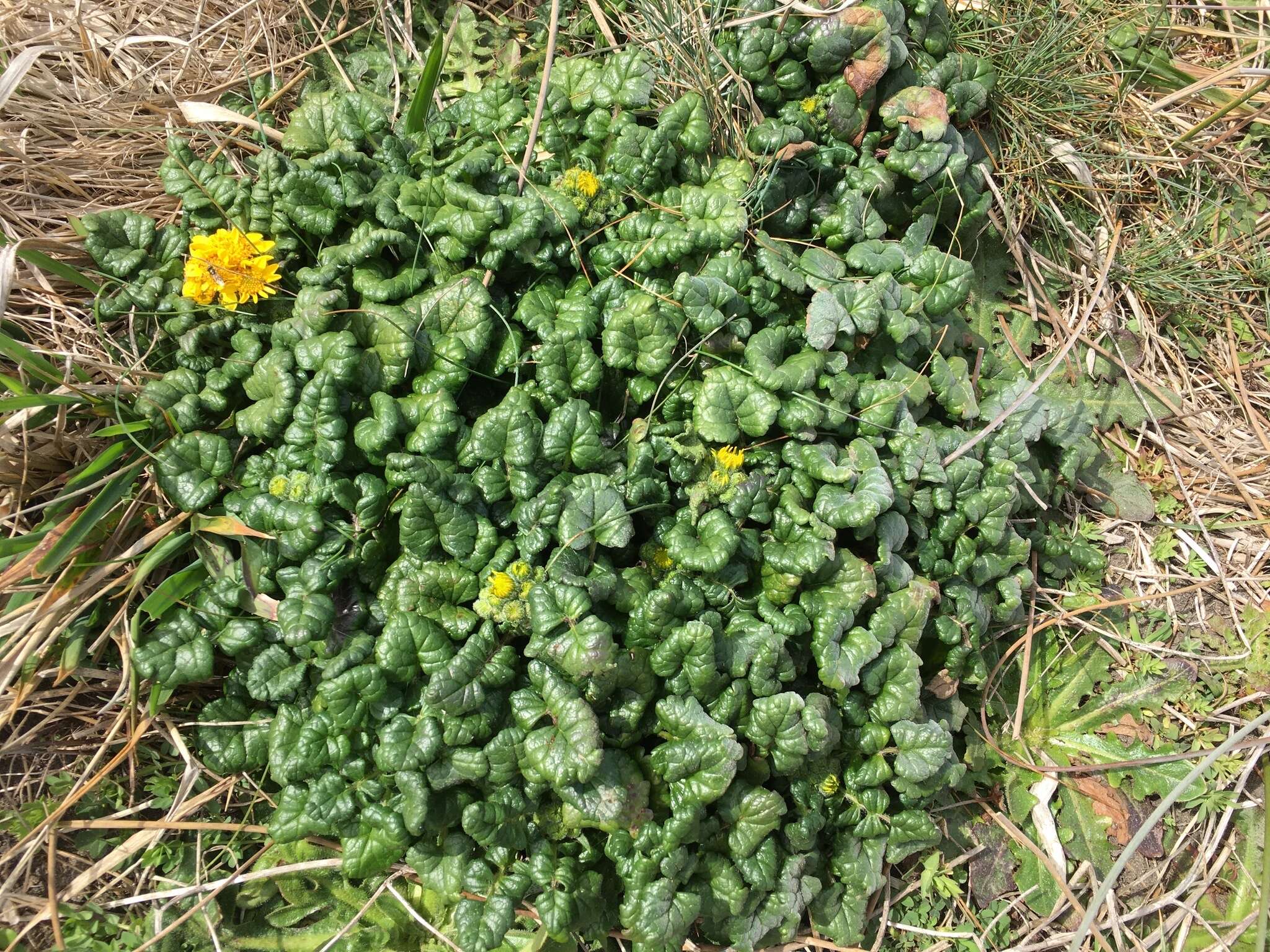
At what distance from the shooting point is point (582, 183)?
339 centimetres

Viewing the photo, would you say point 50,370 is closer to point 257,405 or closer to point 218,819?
point 257,405

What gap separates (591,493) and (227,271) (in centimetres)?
155

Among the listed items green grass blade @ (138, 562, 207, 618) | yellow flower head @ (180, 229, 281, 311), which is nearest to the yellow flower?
yellow flower head @ (180, 229, 281, 311)

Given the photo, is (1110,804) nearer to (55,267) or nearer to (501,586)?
(501,586)

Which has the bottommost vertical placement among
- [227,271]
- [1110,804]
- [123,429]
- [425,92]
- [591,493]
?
[1110,804]

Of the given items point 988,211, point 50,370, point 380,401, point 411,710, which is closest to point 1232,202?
point 988,211

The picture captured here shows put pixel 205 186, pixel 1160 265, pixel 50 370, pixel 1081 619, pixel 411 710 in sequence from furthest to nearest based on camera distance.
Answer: pixel 1160 265 → pixel 1081 619 → pixel 205 186 → pixel 50 370 → pixel 411 710

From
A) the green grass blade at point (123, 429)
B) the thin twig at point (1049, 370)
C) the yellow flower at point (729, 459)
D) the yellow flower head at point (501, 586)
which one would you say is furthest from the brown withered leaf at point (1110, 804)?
the green grass blade at point (123, 429)

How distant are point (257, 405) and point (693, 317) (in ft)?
5.21

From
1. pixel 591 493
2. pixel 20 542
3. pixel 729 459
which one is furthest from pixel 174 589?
pixel 729 459

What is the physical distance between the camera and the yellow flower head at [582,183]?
339 cm

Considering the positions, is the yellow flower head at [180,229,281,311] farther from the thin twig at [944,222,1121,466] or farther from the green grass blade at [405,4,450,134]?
the thin twig at [944,222,1121,466]

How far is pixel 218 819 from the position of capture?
3.25 metres

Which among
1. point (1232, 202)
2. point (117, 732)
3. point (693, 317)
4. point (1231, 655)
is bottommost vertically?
point (1231, 655)
